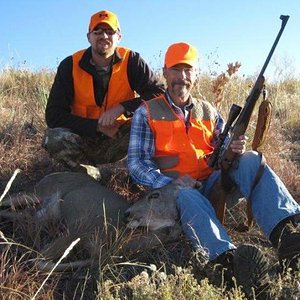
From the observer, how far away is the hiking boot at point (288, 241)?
3.30 m

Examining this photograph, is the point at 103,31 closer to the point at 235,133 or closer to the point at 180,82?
the point at 180,82

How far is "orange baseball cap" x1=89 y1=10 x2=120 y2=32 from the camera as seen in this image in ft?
16.6

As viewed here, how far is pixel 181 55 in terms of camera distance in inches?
166

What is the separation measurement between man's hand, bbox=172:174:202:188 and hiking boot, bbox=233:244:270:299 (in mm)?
890

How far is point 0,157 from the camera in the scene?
18.3ft

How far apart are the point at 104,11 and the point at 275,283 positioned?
3.09m

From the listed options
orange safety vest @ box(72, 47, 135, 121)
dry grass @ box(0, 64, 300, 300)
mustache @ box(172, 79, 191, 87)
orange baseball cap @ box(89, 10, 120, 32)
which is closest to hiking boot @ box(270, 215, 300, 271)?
dry grass @ box(0, 64, 300, 300)

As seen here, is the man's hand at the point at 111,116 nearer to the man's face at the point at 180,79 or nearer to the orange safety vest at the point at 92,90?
the orange safety vest at the point at 92,90

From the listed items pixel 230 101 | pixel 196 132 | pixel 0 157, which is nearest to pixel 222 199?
pixel 196 132

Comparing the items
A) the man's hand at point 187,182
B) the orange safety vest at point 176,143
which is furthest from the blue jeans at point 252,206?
the orange safety vest at point 176,143

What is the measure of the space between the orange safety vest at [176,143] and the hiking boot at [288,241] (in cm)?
90

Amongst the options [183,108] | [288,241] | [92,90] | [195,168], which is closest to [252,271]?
[288,241]

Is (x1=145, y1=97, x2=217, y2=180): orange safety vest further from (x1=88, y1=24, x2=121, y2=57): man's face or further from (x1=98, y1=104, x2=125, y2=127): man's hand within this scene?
(x1=88, y1=24, x2=121, y2=57): man's face

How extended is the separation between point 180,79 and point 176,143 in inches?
19.1
